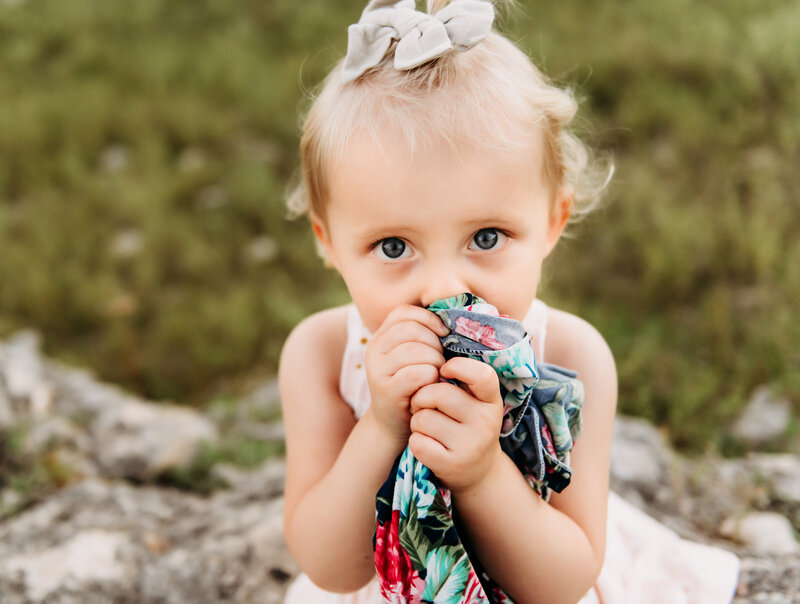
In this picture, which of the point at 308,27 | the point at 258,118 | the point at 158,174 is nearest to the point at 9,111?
the point at 158,174

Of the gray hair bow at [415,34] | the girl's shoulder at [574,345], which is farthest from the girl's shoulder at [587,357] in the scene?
the gray hair bow at [415,34]

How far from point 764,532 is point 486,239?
1444mm

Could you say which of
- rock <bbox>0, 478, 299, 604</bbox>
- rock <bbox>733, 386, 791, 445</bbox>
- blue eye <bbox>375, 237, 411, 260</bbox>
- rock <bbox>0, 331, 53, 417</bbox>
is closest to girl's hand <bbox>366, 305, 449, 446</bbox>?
blue eye <bbox>375, 237, 411, 260</bbox>

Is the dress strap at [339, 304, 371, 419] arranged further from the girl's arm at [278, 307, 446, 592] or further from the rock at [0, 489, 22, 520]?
the rock at [0, 489, 22, 520]

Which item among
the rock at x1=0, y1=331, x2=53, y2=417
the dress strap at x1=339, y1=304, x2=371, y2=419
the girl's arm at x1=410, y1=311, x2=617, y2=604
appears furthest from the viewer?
the rock at x1=0, y1=331, x2=53, y2=417

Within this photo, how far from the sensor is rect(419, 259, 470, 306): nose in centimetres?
137

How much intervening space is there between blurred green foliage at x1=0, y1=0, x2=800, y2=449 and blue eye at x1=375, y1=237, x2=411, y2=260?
1.49 metres

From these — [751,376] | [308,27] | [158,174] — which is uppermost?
[308,27]

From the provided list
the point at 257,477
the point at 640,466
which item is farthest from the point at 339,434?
the point at 640,466

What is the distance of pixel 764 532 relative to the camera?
7.23 feet

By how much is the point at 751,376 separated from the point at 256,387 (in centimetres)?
211

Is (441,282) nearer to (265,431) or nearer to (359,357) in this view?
(359,357)

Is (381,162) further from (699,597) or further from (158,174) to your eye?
(158,174)

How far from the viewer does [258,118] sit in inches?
200
